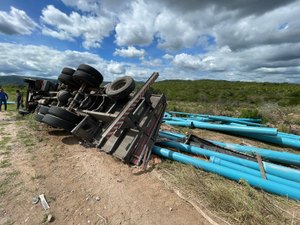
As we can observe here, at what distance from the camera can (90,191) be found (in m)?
3.29

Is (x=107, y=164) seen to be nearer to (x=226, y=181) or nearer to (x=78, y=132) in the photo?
(x=78, y=132)

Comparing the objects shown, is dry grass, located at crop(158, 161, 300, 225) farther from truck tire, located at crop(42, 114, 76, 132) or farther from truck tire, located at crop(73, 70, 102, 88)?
truck tire, located at crop(73, 70, 102, 88)

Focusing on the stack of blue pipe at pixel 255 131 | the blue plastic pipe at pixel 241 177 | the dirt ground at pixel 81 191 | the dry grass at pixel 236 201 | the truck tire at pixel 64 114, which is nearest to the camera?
the dry grass at pixel 236 201

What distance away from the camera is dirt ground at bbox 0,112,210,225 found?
2691mm

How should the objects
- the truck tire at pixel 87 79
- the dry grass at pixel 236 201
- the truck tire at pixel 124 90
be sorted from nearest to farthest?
the dry grass at pixel 236 201, the truck tire at pixel 124 90, the truck tire at pixel 87 79

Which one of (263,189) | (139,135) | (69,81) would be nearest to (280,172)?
(263,189)

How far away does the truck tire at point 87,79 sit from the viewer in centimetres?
621

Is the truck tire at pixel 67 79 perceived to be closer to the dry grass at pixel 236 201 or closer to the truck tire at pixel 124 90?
the truck tire at pixel 124 90

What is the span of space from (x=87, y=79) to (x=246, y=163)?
198 inches

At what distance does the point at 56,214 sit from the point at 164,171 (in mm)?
1973

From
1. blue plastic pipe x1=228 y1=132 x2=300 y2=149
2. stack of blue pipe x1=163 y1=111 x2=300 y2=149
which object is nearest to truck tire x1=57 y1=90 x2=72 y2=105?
stack of blue pipe x1=163 y1=111 x2=300 y2=149

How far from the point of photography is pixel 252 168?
387 centimetres

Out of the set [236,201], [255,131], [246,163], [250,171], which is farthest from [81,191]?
[255,131]

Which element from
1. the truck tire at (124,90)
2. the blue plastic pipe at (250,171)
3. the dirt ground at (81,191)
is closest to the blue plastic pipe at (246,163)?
the blue plastic pipe at (250,171)
